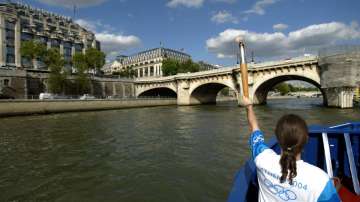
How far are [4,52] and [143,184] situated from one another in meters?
68.6

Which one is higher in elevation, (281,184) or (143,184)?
(281,184)

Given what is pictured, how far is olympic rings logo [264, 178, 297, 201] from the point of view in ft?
7.80

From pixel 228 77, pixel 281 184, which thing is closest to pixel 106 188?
pixel 281 184

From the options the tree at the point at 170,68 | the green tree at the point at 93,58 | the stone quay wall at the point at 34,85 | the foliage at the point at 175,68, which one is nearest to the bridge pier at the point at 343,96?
the stone quay wall at the point at 34,85

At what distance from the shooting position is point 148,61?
12169 cm

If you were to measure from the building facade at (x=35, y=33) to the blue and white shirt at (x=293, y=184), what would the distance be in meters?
71.5

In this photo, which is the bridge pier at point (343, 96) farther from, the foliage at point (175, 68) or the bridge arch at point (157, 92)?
the foliage at point (175, 68)

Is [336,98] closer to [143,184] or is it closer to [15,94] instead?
[143,184]

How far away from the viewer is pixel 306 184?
7.37ft

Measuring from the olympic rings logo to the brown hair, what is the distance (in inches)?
5.4

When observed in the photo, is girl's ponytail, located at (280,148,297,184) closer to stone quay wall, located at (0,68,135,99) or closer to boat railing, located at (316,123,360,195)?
boat railing, located at (316,123,360,195)

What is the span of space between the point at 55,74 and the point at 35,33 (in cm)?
2999

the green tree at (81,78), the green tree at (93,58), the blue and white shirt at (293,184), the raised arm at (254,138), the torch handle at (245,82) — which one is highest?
the green tree at (93,58)

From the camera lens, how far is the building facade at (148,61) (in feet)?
380
